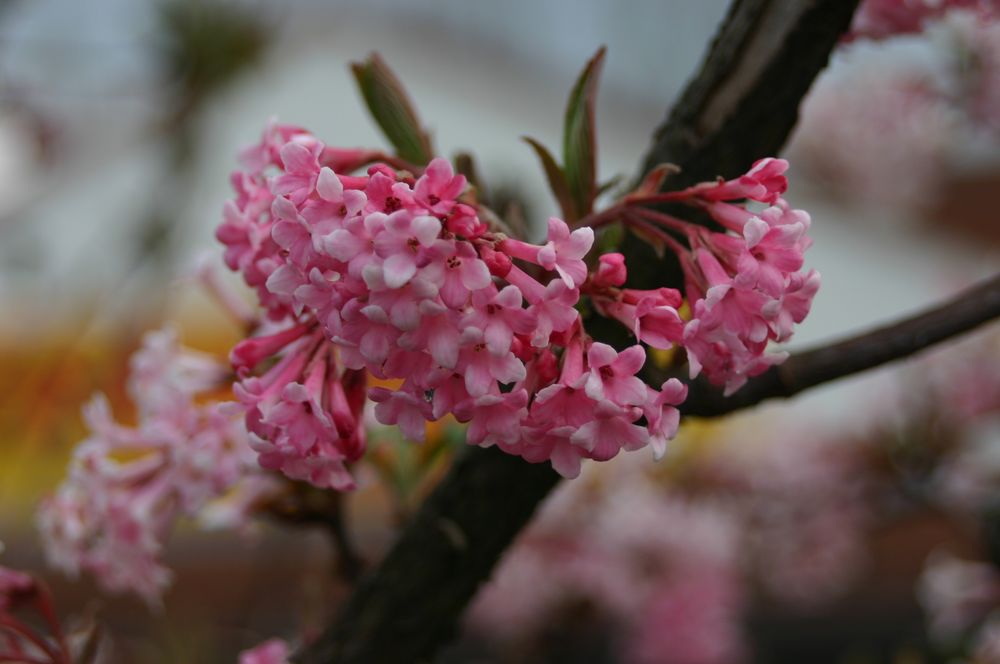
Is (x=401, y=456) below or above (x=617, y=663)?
above

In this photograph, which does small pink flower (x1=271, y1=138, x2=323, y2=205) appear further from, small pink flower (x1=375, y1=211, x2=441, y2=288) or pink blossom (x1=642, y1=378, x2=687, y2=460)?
pink blossom (x1=642, y1=378, x2=687, y2=460)

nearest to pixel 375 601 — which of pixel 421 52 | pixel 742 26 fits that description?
pixel 742 26

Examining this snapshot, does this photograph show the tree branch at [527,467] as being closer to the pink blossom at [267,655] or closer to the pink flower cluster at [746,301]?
the pink blossom at [267,655]

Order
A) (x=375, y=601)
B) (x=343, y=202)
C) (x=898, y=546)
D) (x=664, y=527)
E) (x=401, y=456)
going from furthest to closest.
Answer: (x=898, y=546) → (x=664, y=527) → (x=401, y=456) → (x=375, y=601) → (x=343, y=202)

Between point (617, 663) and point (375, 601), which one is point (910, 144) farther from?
point (375, 601)

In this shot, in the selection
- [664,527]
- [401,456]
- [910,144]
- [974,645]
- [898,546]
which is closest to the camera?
[401,456]

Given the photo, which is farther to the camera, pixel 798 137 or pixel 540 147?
pixel 798 137

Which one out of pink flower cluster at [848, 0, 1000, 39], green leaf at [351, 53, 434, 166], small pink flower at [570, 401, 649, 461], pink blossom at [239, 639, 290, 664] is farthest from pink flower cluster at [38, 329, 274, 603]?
pink flower cluster at [848, 0, 1000, 39]

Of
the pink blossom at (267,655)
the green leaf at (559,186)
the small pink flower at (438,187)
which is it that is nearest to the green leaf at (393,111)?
the green leaf at (559,186)
